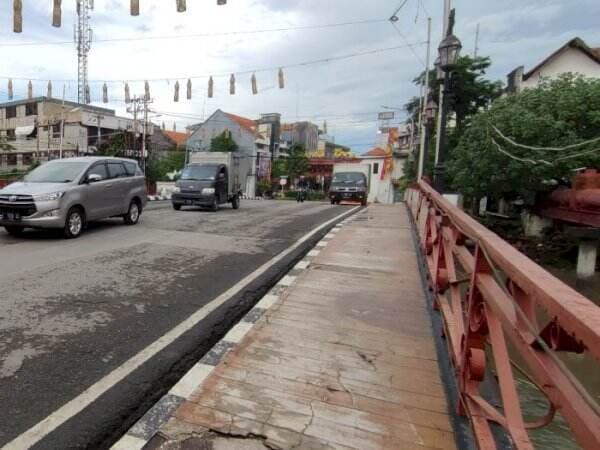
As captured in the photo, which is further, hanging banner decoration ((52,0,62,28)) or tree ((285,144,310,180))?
tree ((285,144,310,180))

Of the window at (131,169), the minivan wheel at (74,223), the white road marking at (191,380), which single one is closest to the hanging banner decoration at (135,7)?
the window at (131,169)

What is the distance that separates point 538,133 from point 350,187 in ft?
40.9

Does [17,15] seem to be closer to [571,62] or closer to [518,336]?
[518,336]

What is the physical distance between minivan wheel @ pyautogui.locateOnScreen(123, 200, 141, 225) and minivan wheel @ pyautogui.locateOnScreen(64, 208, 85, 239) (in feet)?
5.99

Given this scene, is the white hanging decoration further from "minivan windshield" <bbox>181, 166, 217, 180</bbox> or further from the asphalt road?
the asphalt road

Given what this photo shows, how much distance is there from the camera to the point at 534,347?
5.18 ft

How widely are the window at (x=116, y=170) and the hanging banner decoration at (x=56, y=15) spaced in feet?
10.8

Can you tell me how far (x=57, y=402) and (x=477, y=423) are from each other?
2772 millimetres

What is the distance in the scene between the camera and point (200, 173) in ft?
54.9

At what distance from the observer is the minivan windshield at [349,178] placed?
25.7m

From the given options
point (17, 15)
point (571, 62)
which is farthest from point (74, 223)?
point (571, 62)

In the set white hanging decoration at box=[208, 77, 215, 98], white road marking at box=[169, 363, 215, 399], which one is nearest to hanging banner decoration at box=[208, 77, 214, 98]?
white hanging decoration at box=[208, 77, 215, 98]

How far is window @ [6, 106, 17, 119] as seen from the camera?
4769 cm

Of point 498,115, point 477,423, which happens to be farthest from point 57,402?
point 498,115
